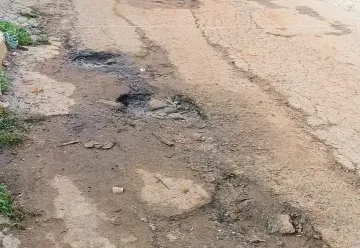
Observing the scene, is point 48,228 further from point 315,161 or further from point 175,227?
point 315,161

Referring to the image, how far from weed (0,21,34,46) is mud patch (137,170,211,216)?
361cm

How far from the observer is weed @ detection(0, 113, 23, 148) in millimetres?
4800

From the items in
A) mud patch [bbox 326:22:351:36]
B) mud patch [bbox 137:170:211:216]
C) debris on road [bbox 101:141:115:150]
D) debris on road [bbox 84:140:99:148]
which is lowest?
debris on road [bbox 84:140:99:148]

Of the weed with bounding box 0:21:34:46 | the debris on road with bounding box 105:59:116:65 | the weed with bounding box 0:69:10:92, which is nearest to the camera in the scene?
the weed with bounding box 0:69:10:92

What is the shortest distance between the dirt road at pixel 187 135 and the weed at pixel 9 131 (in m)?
0.13

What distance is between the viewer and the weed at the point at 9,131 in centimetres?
480

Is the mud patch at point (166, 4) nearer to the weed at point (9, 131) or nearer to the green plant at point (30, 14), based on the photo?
the green plant at point (30, 14)

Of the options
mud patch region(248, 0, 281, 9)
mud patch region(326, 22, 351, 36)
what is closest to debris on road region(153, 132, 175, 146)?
mud patch region(326, 22, 351, 36)

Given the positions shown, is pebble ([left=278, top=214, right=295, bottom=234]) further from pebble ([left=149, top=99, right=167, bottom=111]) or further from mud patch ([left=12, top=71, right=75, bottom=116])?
mud patch ([left=12, top=71, right=75, bottom=116])

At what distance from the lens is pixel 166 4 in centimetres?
980

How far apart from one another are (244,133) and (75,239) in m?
2.21

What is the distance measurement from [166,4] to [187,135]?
5.15 m

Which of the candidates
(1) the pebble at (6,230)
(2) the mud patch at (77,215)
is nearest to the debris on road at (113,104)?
(2) the mud patch at (77,215)

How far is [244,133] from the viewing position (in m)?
5.27
